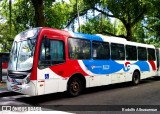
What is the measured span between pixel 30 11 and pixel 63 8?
5.82 m

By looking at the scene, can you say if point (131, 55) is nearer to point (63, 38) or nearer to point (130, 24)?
point (63, 38)

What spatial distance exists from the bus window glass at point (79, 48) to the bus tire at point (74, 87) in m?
1.01

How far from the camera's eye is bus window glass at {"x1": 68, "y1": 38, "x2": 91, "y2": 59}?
1191 centimetres

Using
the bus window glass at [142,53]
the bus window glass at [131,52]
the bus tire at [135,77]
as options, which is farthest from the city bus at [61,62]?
the bus window glass at [142,53]

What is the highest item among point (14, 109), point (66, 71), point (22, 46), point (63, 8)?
point (63, 8)

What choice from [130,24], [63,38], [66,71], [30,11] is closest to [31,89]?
[66,71]

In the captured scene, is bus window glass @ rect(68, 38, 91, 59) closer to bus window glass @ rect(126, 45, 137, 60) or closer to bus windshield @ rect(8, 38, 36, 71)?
bus windshield @ rect(8, 38, 36, 71)

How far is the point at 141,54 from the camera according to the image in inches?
678

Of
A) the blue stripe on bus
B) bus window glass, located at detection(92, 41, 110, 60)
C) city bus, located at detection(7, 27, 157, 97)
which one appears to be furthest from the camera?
bus window glass, located at detection(92, 41, 110, 60)

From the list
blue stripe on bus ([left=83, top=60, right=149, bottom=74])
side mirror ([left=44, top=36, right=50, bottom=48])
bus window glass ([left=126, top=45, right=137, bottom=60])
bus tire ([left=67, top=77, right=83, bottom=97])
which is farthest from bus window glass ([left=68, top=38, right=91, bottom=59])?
bus window glass ([left=126, top=45, right=137, bottom=60])

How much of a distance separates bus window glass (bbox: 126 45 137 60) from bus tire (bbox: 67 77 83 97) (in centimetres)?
447

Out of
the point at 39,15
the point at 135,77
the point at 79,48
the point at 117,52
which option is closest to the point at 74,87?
the point at 79,48

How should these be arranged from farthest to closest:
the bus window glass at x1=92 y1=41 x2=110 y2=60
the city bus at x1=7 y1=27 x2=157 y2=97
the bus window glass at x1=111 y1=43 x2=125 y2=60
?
the bus window glass at x1=111 y1=43 x2=125 y2=60 < the bus window glass at x1=92 y1=41 x2=110 y2=60 < the city bus at x1=7 y1=27 x2=157 y2=97

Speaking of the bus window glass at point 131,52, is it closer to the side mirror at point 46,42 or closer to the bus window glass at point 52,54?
the bus window glass at point 52,54
